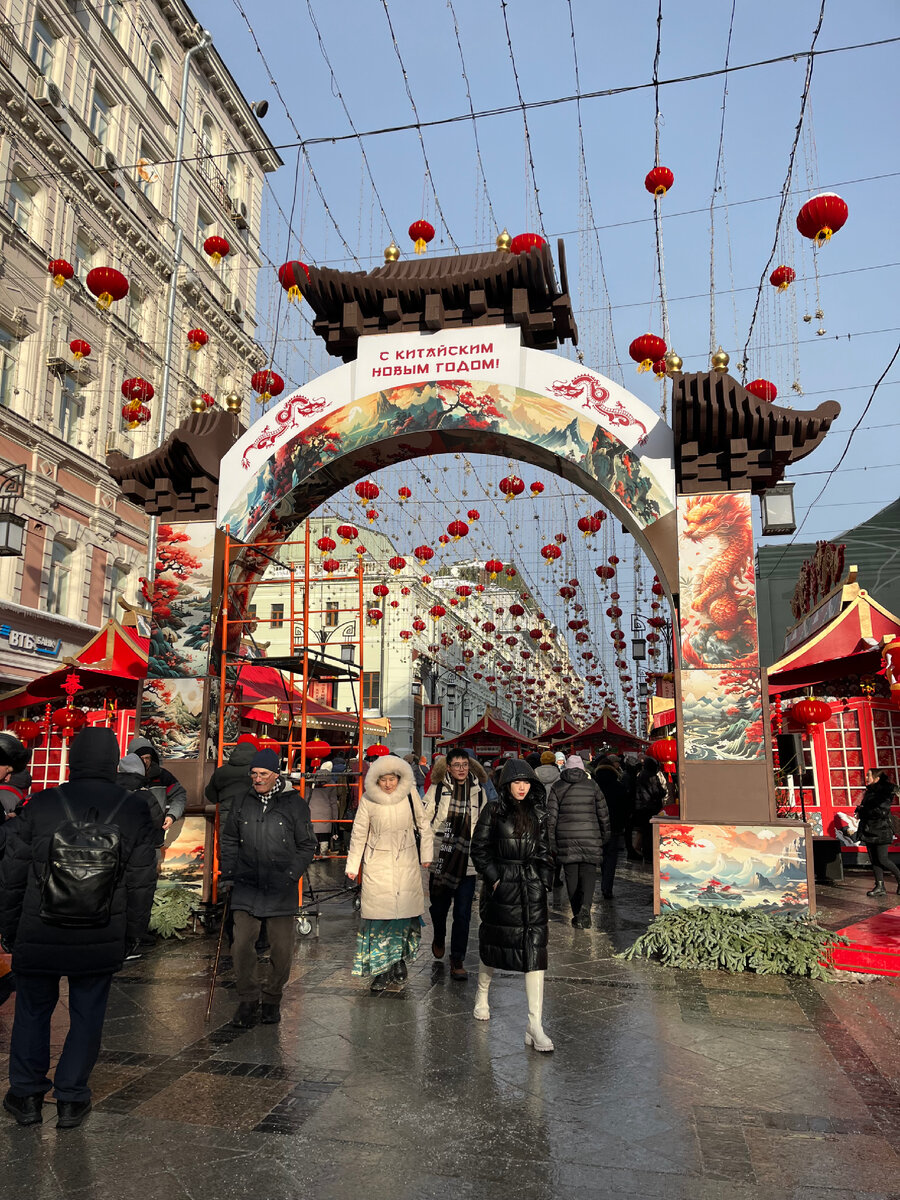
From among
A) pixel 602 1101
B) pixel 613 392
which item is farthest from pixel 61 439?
pixel 602 1101

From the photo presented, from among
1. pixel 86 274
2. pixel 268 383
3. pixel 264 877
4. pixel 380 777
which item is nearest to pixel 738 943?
pixel 380 777

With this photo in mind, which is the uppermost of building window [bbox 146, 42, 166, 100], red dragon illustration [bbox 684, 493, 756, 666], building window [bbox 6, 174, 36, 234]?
building window [bbox 146, 42, 166, 100]

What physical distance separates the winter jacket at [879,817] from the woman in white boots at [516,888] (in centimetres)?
701

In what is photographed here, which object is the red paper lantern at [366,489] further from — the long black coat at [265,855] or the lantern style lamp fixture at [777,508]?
the long black coat at [265,855]

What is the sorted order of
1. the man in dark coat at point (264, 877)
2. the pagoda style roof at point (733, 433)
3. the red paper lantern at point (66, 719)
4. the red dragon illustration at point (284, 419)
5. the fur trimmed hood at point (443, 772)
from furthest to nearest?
the red paper lantern at point (66, 719), the red dragon illustration at point (284, 419), the pagoda style roof at point (733, 433), the fur trimmed hood at point (443, 772), the man in dark coat at point (264, 877)

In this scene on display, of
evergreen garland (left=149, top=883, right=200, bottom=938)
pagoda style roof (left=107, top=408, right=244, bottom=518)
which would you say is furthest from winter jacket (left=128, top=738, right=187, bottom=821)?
pagoda style roof (left=107, top=408, right=244, bottom=518)

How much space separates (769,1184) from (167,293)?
28.7 m

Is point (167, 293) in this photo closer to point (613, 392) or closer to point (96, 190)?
point (96, 190)

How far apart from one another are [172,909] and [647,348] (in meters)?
7.62

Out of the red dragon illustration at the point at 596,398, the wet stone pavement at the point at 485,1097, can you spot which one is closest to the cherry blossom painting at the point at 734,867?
the wet stone pavement at the point at 485,1097

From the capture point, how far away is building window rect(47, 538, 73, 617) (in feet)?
70.2

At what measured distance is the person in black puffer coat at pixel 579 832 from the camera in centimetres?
895

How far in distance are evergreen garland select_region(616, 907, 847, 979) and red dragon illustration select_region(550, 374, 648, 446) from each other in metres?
4.59

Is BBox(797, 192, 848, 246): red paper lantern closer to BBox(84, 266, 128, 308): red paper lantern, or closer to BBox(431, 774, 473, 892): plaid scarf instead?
BBox(431, 774, 473, 892): plaid scarf
